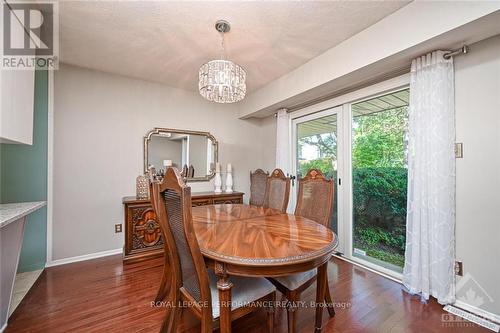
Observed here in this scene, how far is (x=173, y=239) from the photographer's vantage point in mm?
1257

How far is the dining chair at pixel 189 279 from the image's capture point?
1.01 m

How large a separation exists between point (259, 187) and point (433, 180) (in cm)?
175

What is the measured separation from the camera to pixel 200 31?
2.04 m

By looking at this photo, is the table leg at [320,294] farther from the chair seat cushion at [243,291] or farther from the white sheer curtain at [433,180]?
the white sheer curtain at [433,180]

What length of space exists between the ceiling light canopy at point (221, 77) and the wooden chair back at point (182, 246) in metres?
1.08

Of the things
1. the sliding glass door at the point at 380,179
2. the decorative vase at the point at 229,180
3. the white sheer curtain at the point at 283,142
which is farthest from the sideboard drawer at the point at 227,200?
the sliding glass door at the point at 380,179

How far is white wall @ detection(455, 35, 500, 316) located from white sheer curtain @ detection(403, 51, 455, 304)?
0.21 feet

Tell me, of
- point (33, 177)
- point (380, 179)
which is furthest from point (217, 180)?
point (380, 179)

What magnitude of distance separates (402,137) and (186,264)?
7.94 feet

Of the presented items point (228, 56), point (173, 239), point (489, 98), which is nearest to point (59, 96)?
point (228, 56)

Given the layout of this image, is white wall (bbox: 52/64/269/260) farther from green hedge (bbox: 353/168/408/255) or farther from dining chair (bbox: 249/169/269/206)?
green hedge (bbox: 353/168/408/255)

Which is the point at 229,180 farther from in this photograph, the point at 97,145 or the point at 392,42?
the point at 392,42

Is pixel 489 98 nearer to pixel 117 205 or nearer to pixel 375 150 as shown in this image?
pixel 375 150

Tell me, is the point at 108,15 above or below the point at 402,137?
above
